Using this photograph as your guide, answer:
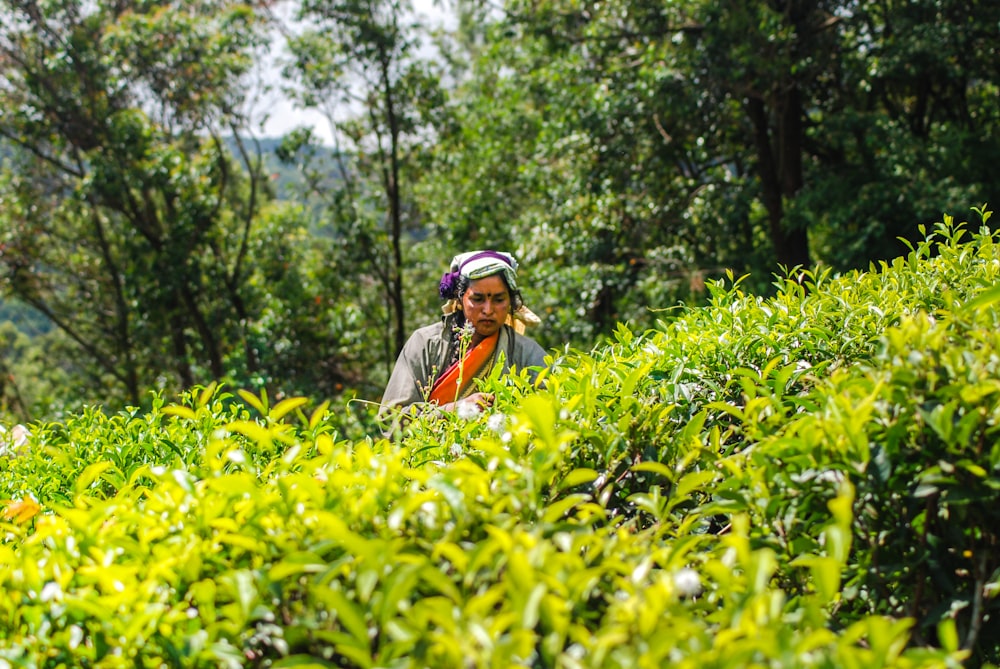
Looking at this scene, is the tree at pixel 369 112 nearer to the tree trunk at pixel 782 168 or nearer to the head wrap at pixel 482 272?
the tree trunk at pixel 782 168

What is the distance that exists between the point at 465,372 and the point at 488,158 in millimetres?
7951

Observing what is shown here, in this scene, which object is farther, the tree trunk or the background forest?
the tree trunk

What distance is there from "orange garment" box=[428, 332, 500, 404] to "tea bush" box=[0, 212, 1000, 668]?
157 centimetres

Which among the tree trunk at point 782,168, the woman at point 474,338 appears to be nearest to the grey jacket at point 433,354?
the woman at point 474,338

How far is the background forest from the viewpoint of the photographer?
291 inches

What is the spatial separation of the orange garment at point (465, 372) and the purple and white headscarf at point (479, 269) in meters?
0.29

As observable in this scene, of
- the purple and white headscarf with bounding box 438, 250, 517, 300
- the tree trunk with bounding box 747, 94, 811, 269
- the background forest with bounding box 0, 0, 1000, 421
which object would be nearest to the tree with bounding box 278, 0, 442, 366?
the background forest with bounding box 0, 0, 1000, 421

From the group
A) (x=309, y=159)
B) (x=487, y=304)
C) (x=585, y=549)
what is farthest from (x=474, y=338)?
(x=309, y=159)

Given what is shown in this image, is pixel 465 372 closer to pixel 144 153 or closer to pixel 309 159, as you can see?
pixel 144 153

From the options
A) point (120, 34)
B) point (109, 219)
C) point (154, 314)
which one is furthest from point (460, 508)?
point (109, 219)

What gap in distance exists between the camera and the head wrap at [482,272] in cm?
360

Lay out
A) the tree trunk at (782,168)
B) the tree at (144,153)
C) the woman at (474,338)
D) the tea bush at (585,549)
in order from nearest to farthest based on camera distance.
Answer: the tea bush at (585,549) < the woman at (474,338) < the tree trunk at (782,168) < the tree at (144,153)

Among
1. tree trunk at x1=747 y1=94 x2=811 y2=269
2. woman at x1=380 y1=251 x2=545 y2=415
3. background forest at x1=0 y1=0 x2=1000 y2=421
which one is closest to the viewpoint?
woman at x1=380 y1=251 x2=545 y2=415

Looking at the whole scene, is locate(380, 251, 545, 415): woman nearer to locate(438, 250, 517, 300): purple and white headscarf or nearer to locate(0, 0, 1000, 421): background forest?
locate(438, 250, 517, 300): purple and white headscarf
